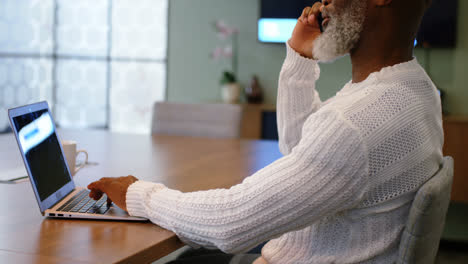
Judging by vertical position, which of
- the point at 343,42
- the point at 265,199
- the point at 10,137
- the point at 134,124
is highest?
the point at 343,42

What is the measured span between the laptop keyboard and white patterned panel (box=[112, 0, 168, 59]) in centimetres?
396

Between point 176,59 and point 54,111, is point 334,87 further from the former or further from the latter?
point 54,111

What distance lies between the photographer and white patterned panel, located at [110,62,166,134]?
17.0 feet

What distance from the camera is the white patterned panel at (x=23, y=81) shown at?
5121 millimetres

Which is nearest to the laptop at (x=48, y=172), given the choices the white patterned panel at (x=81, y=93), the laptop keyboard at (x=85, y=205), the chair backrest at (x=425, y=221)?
the laptop keyboard at (x=85, y=205)

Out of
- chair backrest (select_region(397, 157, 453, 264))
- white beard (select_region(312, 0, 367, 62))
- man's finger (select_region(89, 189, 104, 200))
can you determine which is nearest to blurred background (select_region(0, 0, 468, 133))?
white beard (select_region(312, 0, 367, 62))

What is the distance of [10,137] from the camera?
2.44 meters

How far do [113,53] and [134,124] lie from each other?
704mm

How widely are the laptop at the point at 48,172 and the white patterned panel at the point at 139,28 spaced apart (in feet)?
12.6

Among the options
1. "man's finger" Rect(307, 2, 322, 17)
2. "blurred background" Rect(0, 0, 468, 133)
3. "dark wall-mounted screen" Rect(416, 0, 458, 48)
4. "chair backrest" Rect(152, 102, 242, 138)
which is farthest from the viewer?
"blurred background" Rect(0, 0, 468, 133)

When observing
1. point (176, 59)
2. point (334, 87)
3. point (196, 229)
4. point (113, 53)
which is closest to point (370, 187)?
point (196, 229)

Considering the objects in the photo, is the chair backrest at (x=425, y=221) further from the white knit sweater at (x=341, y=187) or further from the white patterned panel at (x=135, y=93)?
the white patterned panel at (x=135, y=93)

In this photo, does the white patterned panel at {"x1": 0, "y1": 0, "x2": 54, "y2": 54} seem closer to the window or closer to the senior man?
the window

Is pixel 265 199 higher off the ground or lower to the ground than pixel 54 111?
higher
